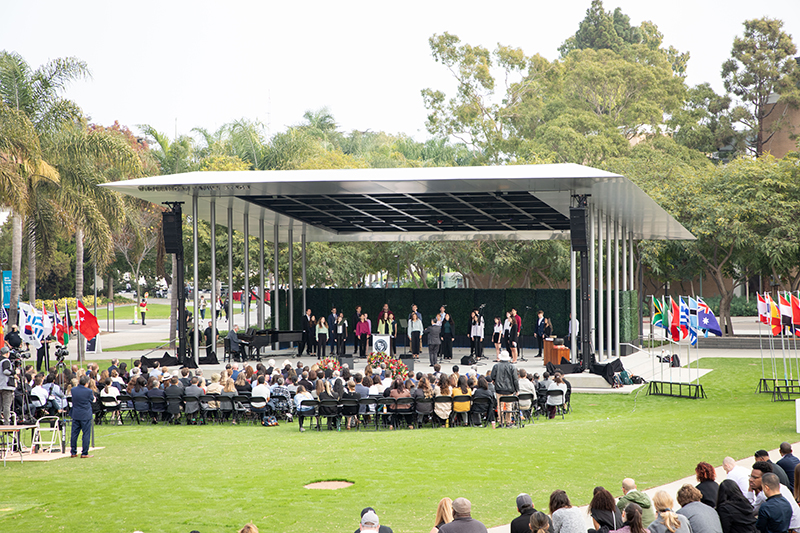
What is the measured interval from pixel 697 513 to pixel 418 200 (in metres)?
20.9

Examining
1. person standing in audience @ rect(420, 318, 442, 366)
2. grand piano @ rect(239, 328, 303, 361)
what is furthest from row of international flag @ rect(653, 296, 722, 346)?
grand piano @ rect(239, 328, 303, 361)

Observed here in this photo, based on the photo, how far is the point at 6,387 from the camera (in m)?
15.5

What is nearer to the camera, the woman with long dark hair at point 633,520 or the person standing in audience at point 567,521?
the woman with long dark hair at point 633,520

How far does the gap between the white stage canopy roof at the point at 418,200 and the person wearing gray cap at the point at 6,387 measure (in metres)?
8.70

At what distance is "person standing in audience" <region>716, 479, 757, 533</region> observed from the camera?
791cm

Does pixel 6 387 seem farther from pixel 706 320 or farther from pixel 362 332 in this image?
pixel 706 320

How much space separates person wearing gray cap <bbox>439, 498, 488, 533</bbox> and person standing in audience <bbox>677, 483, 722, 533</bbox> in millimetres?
2020

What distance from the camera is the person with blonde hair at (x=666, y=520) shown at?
7.30m

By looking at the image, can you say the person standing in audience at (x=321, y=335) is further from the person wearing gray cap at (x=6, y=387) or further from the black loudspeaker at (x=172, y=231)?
the person wearing gray cap at (x=6, y=387)

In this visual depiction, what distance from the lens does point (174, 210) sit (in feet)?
81.6

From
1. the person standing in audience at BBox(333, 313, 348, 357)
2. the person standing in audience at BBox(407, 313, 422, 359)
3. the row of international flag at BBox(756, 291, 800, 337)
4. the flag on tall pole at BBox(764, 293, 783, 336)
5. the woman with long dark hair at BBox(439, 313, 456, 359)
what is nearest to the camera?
the row of international flag at BBox(756, 291, 800, 337)

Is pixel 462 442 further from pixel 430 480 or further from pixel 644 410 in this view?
pixel 644 410

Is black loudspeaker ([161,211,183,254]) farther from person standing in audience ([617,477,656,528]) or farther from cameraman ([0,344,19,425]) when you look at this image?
person standing in audience ([617,477,656,528])

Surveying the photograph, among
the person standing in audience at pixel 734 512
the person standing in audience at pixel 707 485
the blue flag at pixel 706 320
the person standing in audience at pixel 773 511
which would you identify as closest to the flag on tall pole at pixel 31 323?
the blue flag at pixel 706 320
